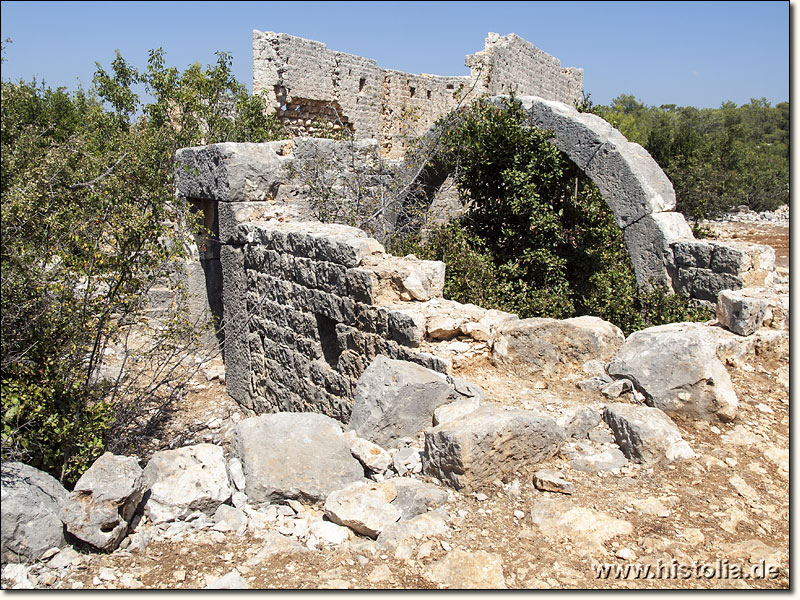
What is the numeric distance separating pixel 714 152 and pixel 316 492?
23371 mm

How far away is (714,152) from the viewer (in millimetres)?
23375

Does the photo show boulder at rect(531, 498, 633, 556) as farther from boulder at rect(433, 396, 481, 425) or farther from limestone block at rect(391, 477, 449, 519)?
boulder at rect(433, 396, 481, 425)

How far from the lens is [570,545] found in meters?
3.30

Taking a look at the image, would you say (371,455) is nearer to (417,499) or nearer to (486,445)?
(417,499)

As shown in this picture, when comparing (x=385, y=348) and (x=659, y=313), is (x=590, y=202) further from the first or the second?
(x=385, y=348)

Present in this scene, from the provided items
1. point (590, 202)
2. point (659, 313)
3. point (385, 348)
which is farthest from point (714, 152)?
point (385, 348)

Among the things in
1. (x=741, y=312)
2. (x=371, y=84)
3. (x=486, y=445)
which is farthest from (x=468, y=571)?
(x=371, y=84)

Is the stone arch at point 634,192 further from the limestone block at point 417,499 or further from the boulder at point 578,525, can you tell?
the limestone block at point 417,499

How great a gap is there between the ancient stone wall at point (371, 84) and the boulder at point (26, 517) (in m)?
10.9

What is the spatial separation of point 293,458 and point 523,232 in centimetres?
621

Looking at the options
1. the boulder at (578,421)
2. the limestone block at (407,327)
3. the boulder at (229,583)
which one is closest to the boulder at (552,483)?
the boulder at (578,421)

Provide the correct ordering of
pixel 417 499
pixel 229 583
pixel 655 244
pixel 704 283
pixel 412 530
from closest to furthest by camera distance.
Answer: pixel 229 583, pixel 412 530, pixel 417 499, pixel 704 283, pixel 655 244

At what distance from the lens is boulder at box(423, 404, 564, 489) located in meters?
3.72

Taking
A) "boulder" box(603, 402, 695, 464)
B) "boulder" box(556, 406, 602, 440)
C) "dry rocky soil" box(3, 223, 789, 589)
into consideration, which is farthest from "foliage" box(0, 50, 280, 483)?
"boulder" box(603, 402, 695, 464)
